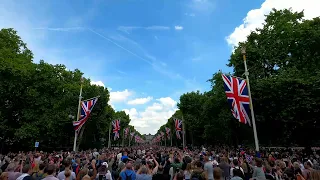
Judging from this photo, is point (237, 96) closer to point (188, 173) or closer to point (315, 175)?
point (188, 173)

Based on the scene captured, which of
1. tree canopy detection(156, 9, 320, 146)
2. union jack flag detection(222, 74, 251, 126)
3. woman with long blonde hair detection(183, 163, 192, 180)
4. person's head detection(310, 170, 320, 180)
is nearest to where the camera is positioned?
person's head detection(310, 170, 320, 180)

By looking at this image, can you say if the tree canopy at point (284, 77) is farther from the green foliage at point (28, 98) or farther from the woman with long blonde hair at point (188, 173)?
the green foliage at point (28, 98)

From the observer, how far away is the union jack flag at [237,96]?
48.6ft

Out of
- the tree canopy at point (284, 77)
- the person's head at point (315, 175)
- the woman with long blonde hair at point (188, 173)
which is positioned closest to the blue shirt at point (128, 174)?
the woman with long blonde hair at point (188, 173)

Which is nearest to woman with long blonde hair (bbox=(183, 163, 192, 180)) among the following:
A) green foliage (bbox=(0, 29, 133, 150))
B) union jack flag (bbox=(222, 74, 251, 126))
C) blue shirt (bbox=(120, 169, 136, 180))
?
blue shirt (bbox=(120, 169, 136, 180))

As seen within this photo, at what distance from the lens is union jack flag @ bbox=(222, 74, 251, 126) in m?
14.8

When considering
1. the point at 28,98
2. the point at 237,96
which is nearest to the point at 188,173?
the point at 237,96

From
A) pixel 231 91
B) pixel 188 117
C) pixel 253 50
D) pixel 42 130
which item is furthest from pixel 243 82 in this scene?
pixel 188 117

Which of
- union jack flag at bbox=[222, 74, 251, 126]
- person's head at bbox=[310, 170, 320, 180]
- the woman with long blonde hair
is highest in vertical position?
union jack flag at bbox=[222, 74, 251, 126]

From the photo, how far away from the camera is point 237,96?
15.2 metres

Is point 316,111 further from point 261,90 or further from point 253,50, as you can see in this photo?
point 253,50

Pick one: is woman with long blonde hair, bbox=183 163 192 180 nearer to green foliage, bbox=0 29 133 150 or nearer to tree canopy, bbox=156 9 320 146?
tree canopy, bbox=156 9 320 146

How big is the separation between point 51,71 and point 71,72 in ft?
21.3

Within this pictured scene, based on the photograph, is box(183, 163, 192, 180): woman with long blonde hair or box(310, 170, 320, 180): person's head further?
box(183, 163, 192, 180): woman with long blonde hair
